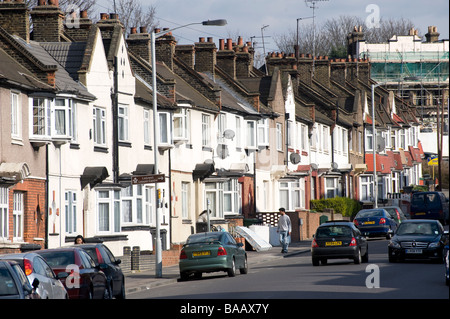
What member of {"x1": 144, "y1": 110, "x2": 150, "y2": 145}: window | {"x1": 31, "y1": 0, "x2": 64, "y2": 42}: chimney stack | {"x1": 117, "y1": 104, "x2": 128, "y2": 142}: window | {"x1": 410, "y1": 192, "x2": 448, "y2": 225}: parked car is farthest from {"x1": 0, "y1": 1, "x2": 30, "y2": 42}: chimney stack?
{"x1": 410, "y1": 192, "x2": 448, "y2": 225}: parked car

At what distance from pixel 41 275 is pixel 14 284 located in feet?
6.60

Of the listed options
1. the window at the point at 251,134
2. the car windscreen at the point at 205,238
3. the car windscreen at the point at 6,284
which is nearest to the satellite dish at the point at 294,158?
the window at the point at 251,134

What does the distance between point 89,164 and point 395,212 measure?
72.7 feet

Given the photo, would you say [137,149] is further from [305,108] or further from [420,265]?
[305,108]

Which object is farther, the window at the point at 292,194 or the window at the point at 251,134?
the window at the point at 292,194

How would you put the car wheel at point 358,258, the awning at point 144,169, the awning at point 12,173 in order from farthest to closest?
1. the awning at point 144,169
2. the car wheel at point 358,258
3. the awning at point 12,173

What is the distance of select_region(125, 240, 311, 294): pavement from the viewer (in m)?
26.9

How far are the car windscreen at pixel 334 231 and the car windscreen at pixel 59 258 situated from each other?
13.2m

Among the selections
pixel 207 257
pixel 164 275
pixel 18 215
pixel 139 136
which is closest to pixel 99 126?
pixel 139 136

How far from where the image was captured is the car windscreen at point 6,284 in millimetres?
14977

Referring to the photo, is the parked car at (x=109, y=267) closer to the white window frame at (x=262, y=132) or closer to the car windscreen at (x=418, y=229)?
the car windscreen at (x=418, y=229)

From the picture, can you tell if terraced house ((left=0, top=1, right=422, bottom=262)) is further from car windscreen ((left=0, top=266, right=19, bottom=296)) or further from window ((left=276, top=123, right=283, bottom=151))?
car windscreen ((left=0, top=266, right=19, bottom=296))

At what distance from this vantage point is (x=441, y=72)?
109 metres
